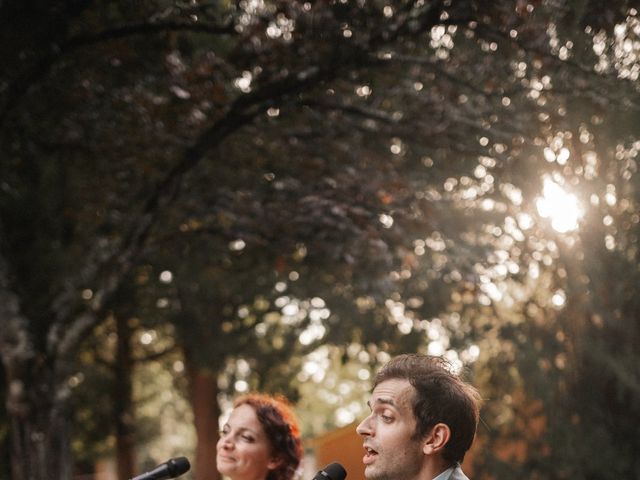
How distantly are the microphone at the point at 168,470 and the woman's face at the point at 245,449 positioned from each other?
69 cm

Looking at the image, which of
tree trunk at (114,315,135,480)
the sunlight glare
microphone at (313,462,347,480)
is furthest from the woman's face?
tree trunk at (114,315,135,480)

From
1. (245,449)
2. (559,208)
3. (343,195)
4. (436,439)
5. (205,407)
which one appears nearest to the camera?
(436,439)

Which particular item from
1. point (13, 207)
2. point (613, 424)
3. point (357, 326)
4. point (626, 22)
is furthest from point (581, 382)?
point (13, 207)

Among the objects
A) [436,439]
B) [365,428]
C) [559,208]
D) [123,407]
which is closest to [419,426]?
[436,439]

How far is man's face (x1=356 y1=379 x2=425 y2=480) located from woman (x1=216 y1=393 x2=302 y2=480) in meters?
1.64

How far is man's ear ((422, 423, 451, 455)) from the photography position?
363 cm

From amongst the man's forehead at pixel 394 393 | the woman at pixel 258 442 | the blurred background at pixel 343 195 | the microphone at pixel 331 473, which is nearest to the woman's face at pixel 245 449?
the woman at pixel 258 442

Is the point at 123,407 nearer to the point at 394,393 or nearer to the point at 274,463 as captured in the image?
the point at 274,463

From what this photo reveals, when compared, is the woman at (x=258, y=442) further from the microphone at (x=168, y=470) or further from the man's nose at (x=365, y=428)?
the man's nose at (x=365, y=428)

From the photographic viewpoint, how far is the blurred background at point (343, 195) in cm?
843

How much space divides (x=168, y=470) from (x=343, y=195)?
19.3 feet

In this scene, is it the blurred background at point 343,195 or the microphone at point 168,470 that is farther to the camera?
the blurred background at point 343,195

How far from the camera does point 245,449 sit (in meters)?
5.23

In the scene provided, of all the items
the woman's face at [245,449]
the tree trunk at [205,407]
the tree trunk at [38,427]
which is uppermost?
the tree trunk at [205,407]
